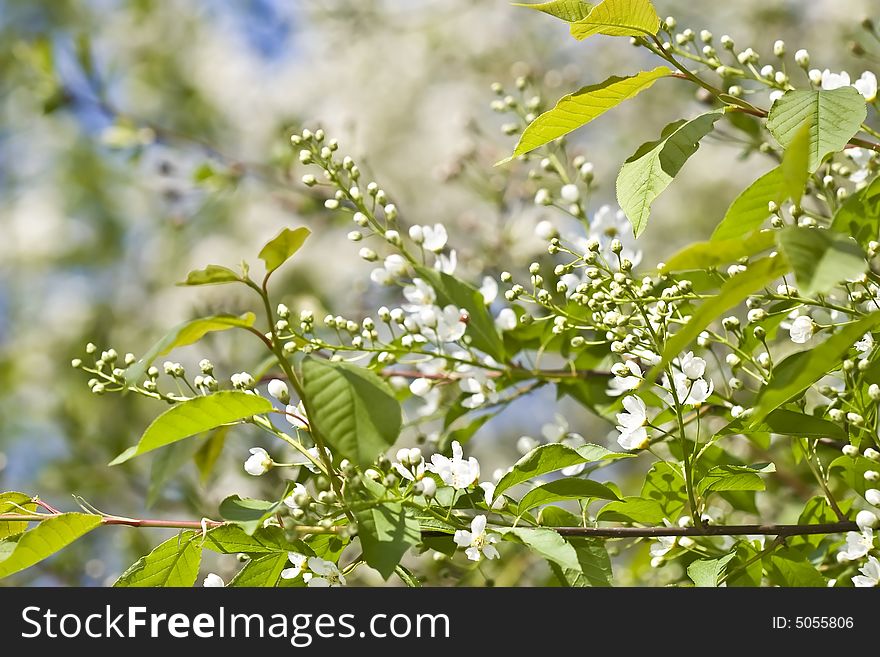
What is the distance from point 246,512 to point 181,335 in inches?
5.5

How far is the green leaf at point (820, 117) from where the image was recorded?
610 millimetres

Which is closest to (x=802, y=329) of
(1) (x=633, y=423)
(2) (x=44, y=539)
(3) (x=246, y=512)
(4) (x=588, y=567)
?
(1) (x=633, y=423)

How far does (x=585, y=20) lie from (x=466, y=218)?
1637mm

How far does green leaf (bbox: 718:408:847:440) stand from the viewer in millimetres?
656

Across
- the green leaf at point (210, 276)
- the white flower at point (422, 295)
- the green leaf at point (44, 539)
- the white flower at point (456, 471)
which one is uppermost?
the white flower at point (422, 295)

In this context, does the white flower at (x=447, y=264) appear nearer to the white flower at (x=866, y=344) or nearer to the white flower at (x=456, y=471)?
the white flower at (x=456, y=471)

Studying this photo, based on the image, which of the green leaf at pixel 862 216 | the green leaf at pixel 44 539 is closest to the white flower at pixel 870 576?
the green leaf at pixel 862 216

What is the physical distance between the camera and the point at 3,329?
3398 mm

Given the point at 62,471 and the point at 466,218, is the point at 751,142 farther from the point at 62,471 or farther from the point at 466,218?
the point at 62,471

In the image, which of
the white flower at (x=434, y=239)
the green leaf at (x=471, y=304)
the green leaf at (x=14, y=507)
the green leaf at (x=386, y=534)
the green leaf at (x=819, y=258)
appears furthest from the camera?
the white flower at (x=434, y=239)

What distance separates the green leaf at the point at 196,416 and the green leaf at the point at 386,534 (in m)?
0.11

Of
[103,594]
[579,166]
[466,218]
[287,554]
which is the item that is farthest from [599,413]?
[466,218]

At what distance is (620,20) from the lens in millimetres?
665

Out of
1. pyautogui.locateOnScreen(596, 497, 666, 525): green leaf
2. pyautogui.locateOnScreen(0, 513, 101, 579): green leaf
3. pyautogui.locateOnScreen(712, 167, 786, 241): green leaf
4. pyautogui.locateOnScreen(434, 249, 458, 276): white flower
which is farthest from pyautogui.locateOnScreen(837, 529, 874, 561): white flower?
pyautogui.locateOnScreen(0, 513, 101, 579): green leaf
